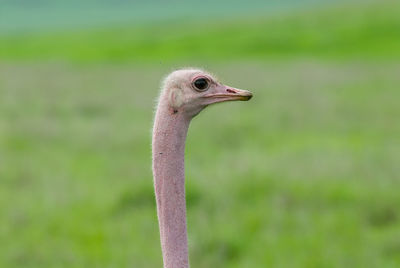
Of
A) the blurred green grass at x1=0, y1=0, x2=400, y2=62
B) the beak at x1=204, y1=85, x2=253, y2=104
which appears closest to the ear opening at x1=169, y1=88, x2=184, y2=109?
the beak at x1=204, y1=85, x2=253, y2=104

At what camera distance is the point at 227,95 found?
2.49 metres

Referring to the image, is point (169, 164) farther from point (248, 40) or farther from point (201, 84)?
point (248, 40)

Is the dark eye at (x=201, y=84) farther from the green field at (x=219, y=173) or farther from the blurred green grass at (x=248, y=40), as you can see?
the blurred green grass at (x=248, y=40)

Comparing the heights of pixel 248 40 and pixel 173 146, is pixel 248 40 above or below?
above

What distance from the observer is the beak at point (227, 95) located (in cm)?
241

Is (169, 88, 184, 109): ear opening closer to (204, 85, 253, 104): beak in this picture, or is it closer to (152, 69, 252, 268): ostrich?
(152, 69, 252, 268): ostrich

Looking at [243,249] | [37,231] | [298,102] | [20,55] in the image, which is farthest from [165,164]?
[20,55]

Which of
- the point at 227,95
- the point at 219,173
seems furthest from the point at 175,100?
the point at 219,173

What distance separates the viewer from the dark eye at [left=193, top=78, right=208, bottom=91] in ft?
7.64

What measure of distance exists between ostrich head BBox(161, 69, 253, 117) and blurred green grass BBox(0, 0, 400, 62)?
2504 centimetres

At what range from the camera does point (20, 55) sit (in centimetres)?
3347

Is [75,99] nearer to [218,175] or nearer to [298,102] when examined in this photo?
[298,102]

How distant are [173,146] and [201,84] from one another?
0.19 metres

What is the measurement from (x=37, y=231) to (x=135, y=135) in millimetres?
5091
